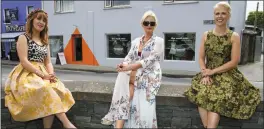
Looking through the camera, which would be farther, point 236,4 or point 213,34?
point 236,4

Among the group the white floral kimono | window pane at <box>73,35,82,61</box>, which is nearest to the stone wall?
the white floral kimono

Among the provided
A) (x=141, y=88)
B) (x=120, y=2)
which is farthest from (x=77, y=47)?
(x=141, y=88)

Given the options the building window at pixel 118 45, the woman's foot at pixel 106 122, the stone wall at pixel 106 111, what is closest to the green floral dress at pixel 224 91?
the stone wall at pixel 106 111

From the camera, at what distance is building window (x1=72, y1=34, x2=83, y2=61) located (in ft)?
59.1

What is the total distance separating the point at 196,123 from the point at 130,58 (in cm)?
111

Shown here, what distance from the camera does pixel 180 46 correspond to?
1468 cm

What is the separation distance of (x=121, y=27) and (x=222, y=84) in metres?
13.6

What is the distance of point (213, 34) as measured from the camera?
2.91 metres

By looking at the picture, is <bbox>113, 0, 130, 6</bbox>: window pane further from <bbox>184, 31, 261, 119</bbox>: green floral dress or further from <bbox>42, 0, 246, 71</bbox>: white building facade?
<bbox>184, 31, 261, 119</bbox>: green floral dress

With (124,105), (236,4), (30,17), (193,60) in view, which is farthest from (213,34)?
(236,4)

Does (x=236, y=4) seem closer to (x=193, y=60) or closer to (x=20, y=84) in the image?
(x=193, y=60)

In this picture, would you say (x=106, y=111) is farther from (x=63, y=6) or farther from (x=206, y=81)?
(x=63, y=6)

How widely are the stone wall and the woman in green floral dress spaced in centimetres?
22

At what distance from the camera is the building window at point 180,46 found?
47.1 ft
